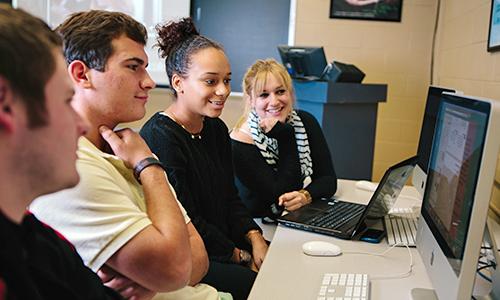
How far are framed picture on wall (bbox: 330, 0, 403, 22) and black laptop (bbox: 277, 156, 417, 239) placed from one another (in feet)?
7.33

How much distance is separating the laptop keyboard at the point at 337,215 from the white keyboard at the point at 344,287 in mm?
404

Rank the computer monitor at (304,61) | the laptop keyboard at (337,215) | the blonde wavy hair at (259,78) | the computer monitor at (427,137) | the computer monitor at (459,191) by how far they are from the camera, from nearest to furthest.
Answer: the computer monitor at (459,191), the laptop keyboard at (337,215), the computer monitor at (427,137), the blonde wavy hair at (259,78), the computer monitor at (304,61)

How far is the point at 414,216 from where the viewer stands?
1929mm

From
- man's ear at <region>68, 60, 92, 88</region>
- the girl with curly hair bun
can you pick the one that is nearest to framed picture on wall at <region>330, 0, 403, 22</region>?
the girl with curly hair bun

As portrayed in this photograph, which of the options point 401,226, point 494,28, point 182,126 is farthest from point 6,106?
point 494,28

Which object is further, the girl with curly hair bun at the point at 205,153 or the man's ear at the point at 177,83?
the man's ear at the point at 177,83

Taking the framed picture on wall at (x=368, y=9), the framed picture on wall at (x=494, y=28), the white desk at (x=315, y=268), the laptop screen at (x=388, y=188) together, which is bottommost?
the white desk at (x=315, y=268)

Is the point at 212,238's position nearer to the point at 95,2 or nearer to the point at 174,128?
the point at 174,128

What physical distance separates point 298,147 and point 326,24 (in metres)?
1.87

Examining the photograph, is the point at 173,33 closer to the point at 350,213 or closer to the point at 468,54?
the point at 350,213

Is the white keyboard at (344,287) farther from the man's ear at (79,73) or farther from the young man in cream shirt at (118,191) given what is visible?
the man's ear at (79,73)

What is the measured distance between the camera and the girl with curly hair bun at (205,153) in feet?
5.57

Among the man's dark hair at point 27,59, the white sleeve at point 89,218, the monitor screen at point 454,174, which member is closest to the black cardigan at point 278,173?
the monitor screen at point 454,174

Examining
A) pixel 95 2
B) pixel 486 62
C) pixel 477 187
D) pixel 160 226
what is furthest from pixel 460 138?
pixel 95 2
